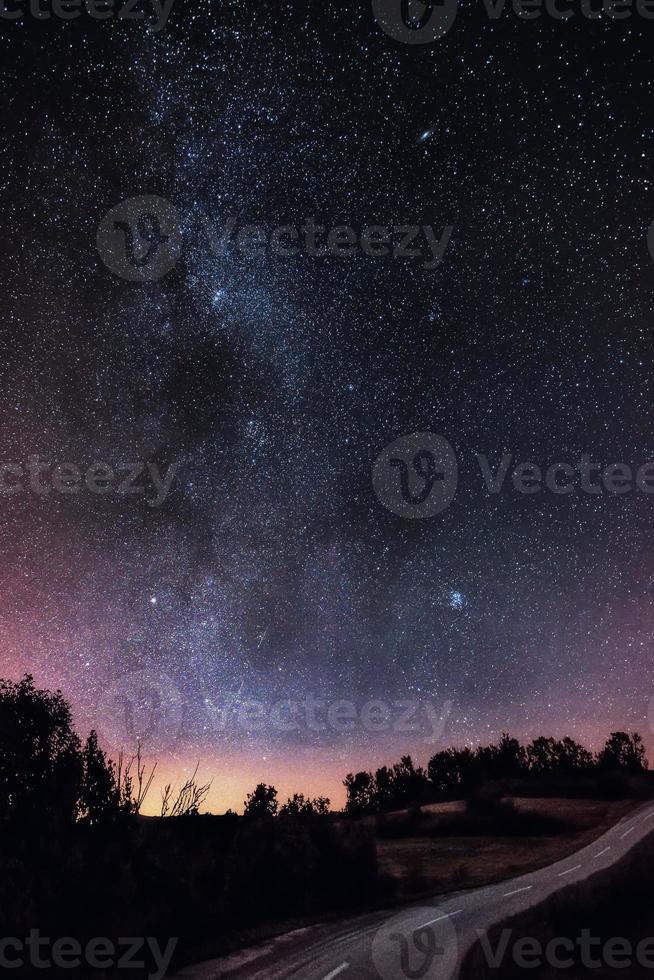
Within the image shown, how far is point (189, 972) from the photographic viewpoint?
1059cm

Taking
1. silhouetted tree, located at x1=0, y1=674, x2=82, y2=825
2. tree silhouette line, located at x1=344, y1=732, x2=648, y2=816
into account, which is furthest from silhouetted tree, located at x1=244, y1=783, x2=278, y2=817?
tree silhouette line, located at x1=344, y1=732, x2=648, y2=816

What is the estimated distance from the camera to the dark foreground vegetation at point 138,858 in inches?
461

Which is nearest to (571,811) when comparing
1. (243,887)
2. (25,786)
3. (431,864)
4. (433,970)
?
(431,864)

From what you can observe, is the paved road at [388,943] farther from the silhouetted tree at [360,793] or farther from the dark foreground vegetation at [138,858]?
the silhouetted tree at [360,793]

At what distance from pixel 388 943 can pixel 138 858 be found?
572 cm

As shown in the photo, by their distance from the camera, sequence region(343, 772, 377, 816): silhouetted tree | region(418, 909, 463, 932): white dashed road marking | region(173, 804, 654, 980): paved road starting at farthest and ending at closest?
1. region(343, 772, 377, 816): silhouetted tree
2. region(418, 909, 463, 932): white dashed road marking
3. region(173, 804, 654, 980): paved road

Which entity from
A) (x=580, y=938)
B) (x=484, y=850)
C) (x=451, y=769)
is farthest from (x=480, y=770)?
(x=580, y=938)

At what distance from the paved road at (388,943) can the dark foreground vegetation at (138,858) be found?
1065 millimetres

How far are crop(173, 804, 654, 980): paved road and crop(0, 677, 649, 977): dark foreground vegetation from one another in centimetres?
107

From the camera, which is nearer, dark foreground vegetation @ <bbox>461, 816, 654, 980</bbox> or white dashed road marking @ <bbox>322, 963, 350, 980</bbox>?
white dashed road marking @ <bbox>322, 963, 350, 980</bbox>

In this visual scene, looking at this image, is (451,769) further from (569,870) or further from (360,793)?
(569,870)

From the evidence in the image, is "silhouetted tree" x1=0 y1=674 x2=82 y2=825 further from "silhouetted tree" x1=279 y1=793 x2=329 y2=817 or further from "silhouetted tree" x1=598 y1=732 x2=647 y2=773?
"silhouetted tree" x1=598 y1=732 x2=647 y2=773

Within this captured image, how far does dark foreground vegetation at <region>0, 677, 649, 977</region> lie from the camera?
11.7 meters

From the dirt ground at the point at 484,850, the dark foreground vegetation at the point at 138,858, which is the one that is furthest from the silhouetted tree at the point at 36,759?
the dirt ground at the point at 484,850
